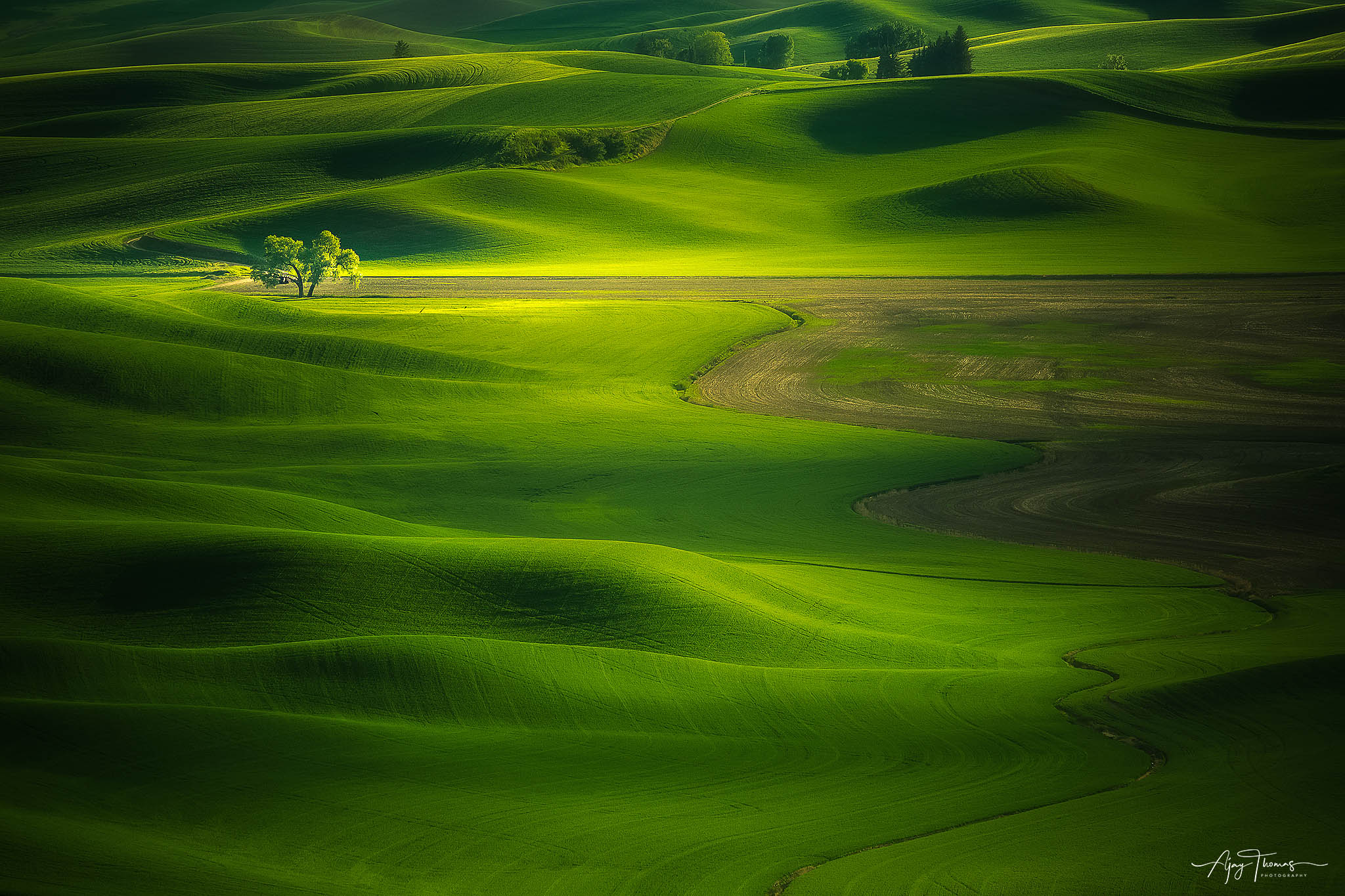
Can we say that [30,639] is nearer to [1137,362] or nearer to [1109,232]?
[1137,362]

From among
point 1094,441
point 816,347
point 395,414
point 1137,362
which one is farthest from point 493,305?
point 1094,441

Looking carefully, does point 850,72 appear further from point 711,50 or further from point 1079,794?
point 1079,794

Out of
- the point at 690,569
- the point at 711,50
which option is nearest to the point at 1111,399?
the point at 690,569

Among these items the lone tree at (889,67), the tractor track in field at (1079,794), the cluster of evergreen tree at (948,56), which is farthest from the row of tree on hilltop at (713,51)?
the tractor track in field at (1079,794)

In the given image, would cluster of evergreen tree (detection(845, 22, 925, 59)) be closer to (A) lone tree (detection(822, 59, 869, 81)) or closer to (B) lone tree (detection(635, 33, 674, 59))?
(A) lone tree (detection(822, 59, 869, 81))

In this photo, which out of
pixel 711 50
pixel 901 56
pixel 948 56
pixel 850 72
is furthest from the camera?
pixel 711 50
